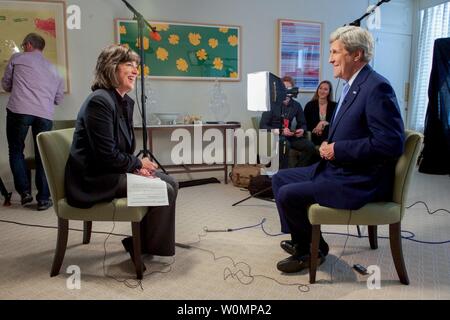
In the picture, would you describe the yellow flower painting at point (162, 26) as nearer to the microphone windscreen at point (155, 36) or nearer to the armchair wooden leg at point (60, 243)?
the microphone windscreen at point (155, 36)

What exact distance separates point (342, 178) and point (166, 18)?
3111mm

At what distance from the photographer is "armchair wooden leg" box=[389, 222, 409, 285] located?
1871 mm

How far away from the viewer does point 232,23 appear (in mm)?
4375

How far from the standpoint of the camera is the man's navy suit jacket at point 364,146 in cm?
167

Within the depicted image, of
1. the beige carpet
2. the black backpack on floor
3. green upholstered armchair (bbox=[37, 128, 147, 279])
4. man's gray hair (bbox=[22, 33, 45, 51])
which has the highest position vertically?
man's gray hair (bbox=[22, 33, 45, 51])

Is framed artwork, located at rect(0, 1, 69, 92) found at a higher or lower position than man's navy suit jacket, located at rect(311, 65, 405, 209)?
higher

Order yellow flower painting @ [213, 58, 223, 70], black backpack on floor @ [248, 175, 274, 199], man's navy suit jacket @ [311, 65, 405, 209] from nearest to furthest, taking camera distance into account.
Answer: man's navy suit jacket @ [311, 65, 405, 209]
black backpack on floor @ [248, 175, 274, 199]
yellow flower painting @ [213, 58, 223, 70]

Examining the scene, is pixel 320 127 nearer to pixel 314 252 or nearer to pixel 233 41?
pixel 233 41

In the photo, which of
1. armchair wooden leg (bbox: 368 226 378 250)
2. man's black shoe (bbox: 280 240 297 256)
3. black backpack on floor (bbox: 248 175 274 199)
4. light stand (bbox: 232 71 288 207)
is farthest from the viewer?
black backpack on floor (bbox: 248 175 274 199)

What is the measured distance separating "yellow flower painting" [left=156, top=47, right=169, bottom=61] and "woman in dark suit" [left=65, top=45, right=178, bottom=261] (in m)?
2.27

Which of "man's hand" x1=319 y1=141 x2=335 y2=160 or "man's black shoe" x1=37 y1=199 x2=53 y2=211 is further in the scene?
"man's black shoe" x1=37 y1=199 x2=53 y2=211

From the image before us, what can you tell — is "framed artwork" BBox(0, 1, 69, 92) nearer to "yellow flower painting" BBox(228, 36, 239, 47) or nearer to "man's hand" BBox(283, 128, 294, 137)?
"yellow flower painting" BBox(228, 36, 239, 47)

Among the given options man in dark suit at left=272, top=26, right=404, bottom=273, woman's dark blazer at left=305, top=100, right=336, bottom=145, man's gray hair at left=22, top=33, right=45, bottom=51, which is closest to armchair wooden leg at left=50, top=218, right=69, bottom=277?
man in dark suit at left=272, top=26, right=404, bottom=273
